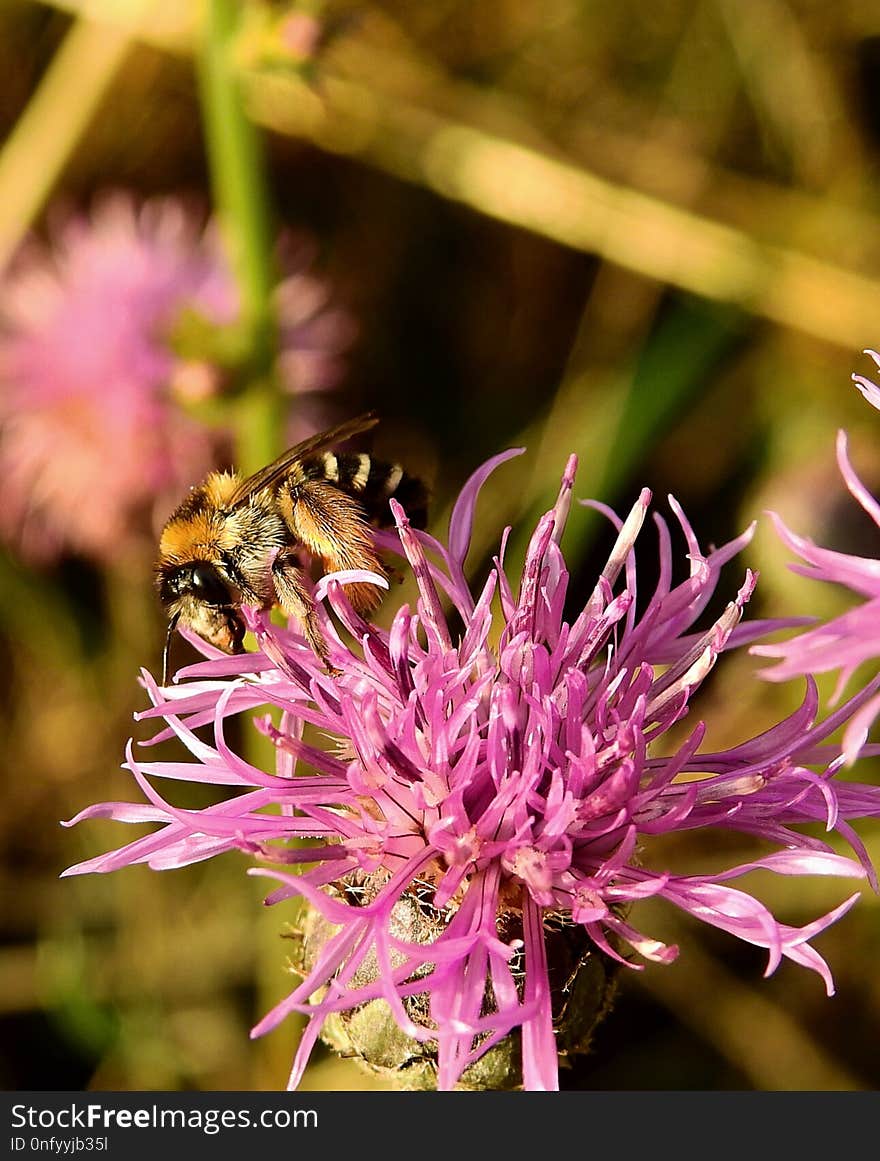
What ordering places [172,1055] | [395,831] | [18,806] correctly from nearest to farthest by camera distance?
[395,831]
[172,1055]
[18,806]

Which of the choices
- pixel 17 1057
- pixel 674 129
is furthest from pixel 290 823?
pixel 674 129

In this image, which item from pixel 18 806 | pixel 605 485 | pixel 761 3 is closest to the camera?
pixel 605 485

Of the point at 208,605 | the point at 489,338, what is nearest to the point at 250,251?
the point at 208,605

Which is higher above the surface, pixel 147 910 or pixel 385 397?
pixel 385 397

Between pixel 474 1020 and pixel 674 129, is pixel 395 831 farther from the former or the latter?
pixel 674 129

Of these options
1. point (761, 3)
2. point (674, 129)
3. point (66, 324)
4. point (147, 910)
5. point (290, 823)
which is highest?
point (761, 3)

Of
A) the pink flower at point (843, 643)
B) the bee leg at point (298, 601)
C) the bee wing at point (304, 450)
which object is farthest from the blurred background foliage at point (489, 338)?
the pink flower at point (843, 643)

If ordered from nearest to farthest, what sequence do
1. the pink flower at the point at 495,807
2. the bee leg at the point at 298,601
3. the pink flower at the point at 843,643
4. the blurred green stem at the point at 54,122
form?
the pink flower at the point at 843,643 < the pink flower at the point at 495,807 < the bee leg at the point at 298,601 < the blurred green stem at the point at 54,122

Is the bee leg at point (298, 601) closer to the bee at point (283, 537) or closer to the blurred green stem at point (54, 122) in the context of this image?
the bee at point (283, 537)
